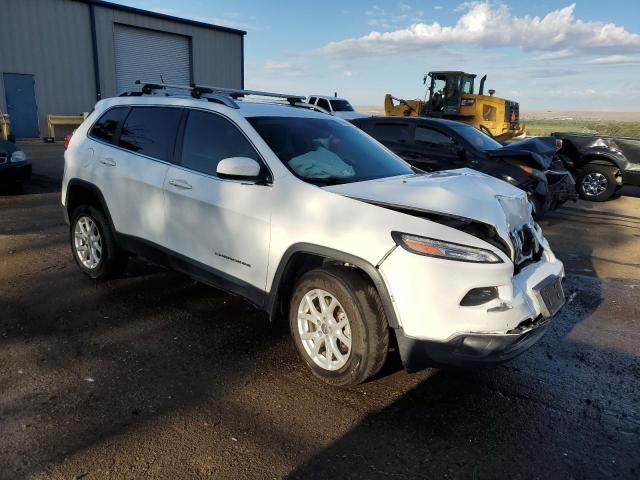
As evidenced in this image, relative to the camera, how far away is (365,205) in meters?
3.09

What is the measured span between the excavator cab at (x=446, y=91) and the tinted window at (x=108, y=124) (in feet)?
55.0

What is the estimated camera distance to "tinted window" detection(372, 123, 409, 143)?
9.23m

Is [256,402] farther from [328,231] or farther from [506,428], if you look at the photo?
[506,428]

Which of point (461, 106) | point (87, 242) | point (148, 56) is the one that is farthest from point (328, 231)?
point (148, 56)

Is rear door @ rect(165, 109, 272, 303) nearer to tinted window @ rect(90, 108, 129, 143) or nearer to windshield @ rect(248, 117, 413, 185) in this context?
windshield @ rect(248, 117, 413, 185)

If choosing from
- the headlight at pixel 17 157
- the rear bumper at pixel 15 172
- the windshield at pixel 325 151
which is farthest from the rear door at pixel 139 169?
the headlight at pixel 17 157

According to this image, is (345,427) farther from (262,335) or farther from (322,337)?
(262,335)

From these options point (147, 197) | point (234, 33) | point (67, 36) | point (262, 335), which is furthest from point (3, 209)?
point (234, 33)

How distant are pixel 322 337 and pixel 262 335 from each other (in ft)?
2.94

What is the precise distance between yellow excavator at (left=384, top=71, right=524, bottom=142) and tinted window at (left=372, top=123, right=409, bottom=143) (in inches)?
434

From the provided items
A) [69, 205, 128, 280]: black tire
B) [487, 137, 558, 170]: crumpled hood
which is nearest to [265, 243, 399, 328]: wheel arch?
[69, 205, 128, 280]: black tire

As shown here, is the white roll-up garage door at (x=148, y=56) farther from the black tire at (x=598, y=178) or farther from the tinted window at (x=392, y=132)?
the black tire at (x=598, y=178)

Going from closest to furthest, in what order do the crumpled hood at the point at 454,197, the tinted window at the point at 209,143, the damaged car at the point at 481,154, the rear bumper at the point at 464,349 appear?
the rear bumper at the point at 464,349 → the crumpled hood at the point at 454,197 → the tinted window at the point at 209,143 → the damaged car at the point at 481,154

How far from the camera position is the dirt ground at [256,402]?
2.63 meters
